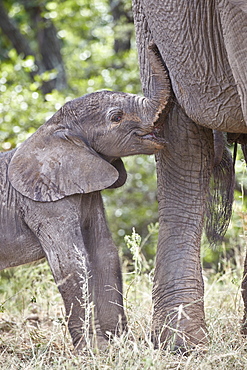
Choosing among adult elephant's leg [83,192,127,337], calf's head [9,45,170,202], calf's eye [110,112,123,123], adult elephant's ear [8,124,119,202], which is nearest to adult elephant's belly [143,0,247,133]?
calf's head [9,45,170,202]

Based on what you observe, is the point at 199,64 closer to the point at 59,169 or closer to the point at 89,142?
the point at 89,142

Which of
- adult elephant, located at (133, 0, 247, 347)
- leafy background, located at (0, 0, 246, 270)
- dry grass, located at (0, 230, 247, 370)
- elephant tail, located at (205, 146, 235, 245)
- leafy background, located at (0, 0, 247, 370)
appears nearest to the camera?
dry grass, located at (0, 230, 247, 370)

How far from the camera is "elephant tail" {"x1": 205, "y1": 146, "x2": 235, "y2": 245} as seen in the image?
391 cm

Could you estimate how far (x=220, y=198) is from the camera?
13.0ft

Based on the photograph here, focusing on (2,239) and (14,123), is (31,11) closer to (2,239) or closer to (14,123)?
(14,123)

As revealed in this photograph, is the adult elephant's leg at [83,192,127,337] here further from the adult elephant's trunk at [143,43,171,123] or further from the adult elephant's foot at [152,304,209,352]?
the adult elephant's trunk at [143,43,171,123]

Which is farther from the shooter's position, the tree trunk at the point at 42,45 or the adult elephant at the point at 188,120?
the tree trunk at the point at 42,45

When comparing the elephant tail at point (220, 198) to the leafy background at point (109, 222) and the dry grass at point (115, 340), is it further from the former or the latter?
the dry grass at point (115, 340)

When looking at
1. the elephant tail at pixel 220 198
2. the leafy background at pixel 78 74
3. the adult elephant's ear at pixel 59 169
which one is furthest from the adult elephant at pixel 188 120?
the leafy background at pixel 78 74

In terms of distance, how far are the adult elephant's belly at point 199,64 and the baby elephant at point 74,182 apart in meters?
0.16

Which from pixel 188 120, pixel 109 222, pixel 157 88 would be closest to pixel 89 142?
pixel 157 88

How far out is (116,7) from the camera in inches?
380

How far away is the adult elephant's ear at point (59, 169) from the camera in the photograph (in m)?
3.28

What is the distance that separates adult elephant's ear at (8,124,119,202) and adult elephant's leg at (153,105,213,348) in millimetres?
400
